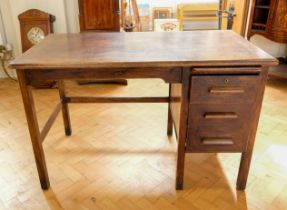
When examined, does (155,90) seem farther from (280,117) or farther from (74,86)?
(280,117)

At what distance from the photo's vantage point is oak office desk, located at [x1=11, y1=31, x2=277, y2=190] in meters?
1.33

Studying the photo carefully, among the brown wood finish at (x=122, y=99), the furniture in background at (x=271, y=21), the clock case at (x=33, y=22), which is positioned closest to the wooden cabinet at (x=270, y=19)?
the furniture in background at (x=271, y=21)

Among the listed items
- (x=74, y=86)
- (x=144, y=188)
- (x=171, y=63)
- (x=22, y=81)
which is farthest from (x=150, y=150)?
(x=74, y=86)

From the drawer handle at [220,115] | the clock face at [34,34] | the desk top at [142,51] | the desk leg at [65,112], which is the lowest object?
the desk leg at [65,112]

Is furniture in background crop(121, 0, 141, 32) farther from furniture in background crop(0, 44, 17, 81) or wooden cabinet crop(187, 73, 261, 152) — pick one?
wooden cabinet crop(187, 73, 261, 152)

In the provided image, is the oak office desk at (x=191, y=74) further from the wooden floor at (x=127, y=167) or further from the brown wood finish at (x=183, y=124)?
the wooden floor at (x=127, y=167)

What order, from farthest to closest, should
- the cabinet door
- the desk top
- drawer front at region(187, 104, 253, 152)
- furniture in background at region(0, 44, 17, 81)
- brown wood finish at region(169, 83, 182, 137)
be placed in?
furniture in background at region(0, 44, 17, 81) < the cabinet door < brown wood finish at region(169, 83, 182, 137) < drawer front at region(187, 104, 253, 152) < the desk top

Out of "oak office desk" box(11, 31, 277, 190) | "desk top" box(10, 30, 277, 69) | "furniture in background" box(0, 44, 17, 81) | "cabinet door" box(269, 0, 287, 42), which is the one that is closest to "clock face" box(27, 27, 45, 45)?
"furniture in background" box(0, 44, 17, 81)

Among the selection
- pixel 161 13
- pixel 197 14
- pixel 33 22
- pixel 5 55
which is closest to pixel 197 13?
pixel 197 14

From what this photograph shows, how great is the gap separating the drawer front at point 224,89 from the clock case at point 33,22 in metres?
2.12

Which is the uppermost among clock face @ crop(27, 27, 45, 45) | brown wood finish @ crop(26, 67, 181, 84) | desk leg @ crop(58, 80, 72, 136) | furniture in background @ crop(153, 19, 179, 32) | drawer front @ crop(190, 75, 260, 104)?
brown wood finish @ crop(26, 67, 181, 84)

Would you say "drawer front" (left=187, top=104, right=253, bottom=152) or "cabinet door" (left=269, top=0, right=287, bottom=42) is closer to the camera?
"drawer front" (left=187, top=104, right=253, bottom=152)

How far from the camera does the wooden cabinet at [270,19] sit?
2.98 meters

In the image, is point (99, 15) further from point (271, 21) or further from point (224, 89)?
point (224, 89)
